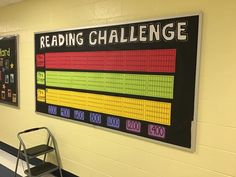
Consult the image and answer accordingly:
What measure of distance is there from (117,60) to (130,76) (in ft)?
0.68

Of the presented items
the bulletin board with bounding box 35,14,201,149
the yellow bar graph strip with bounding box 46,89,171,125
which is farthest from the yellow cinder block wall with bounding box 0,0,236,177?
the yellow bar graph strip with bounding box 46,89,171,125

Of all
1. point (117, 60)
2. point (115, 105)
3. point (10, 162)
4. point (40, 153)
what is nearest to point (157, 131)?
point (115, 105)

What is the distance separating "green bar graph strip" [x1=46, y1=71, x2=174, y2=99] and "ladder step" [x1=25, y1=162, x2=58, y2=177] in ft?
3.12

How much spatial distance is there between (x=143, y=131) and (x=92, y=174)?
0.89 m

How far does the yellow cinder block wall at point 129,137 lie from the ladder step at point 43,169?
0.17 metres

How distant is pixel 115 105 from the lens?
2.26 metres

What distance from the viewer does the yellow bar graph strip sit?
1.96 meters

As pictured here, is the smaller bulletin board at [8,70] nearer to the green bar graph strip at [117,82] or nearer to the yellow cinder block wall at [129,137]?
the yellow cinder block wall at [129,137]

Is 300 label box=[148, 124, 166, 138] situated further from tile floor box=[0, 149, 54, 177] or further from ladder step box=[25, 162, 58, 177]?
tile floor box=[0, 149, 54, 177]

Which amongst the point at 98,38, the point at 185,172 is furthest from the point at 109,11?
the point at 185,172

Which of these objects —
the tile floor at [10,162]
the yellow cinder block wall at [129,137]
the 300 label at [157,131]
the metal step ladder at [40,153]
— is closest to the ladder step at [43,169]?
the metal step ladder at [40,153]

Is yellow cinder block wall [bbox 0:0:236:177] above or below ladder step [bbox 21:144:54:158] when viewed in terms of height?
above

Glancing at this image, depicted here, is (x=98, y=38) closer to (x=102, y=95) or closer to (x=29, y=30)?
(x=102, y=95)

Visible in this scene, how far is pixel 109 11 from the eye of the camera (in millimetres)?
2266
